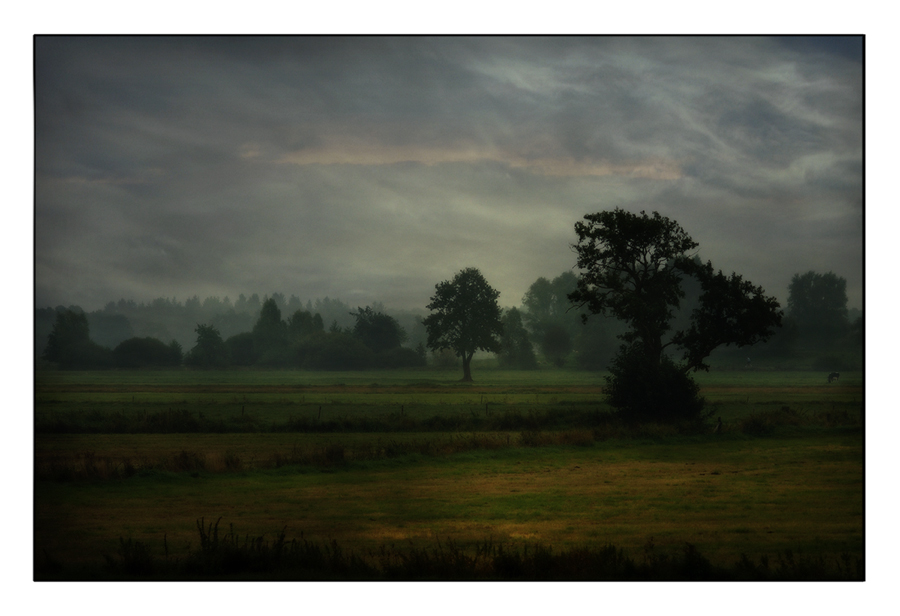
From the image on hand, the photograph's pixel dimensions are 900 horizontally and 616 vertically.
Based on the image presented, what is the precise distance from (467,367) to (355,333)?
3.15m

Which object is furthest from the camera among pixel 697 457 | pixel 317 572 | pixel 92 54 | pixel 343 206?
pixel 697 457

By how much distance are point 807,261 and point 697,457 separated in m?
5.64

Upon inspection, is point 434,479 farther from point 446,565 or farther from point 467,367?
point 446,565

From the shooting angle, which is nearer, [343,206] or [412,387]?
[343,206]

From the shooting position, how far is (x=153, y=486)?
1373cm

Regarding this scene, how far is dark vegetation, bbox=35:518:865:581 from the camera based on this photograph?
35.3 feet

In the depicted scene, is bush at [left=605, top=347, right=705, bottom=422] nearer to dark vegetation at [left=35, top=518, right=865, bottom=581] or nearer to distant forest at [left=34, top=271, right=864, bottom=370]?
distant forest at [left=34, top=271, right=864, bottom=370]

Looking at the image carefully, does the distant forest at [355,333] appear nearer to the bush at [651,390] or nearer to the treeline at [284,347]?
the treeline at [284,347]

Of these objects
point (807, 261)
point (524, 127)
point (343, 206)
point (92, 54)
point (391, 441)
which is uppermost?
point (92, 54)

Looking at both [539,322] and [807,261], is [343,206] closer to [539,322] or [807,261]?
[539,322]

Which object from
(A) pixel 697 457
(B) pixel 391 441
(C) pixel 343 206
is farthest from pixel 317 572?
(A) pixel 697 457

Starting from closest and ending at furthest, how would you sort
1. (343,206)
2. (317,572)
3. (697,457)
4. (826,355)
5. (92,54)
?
(317,572) < (92,54) < (826,355) < (343,206) < (697,457)

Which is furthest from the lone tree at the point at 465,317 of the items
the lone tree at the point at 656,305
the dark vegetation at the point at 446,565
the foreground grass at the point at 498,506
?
the dark vegetation at the point at 446,565

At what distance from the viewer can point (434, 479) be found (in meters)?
14.6
